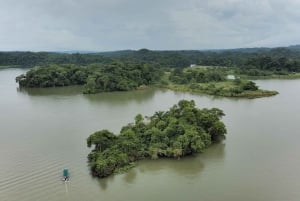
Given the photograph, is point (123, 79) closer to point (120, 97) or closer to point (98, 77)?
point (98, 77)

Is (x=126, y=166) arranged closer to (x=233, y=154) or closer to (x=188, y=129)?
(x=188, y=129)

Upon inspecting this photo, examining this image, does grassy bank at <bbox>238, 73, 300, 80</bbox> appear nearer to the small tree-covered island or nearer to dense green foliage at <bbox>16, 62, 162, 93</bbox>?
dense green foliage at <bbox>16, 62, 162, 93</bbox>

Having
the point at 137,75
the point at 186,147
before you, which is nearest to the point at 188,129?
the point at 186,147

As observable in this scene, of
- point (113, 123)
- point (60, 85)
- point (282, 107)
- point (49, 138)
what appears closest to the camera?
point (49, 138)

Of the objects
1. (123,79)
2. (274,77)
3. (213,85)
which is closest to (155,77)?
(123,79)

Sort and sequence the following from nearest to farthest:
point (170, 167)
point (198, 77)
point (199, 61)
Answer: point (170, 167), point (198, 77), point (199, 61)
